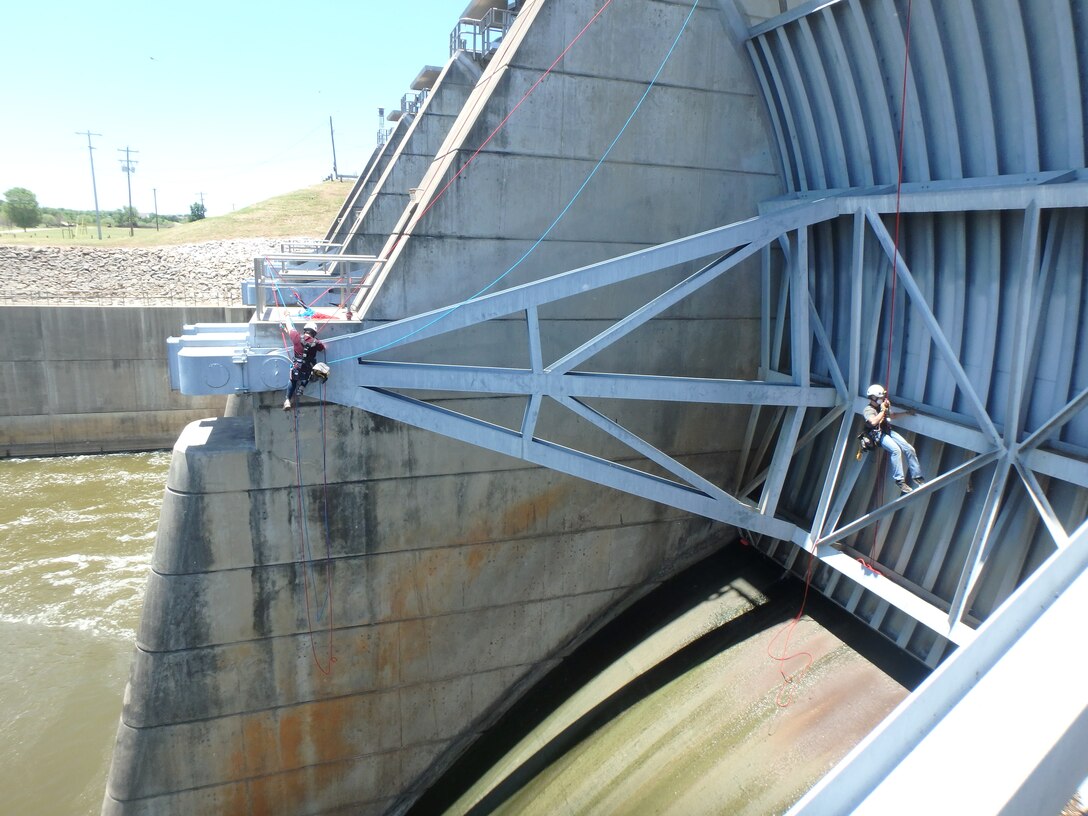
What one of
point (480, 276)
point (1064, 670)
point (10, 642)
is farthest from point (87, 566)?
point (1064, 670)

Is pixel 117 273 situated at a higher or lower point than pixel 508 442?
higher

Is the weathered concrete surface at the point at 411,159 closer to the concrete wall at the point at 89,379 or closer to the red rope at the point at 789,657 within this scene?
the concrete wall at the point at 89,379

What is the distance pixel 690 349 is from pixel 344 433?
15.8ft

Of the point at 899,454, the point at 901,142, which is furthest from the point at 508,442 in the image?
the point at 901,142

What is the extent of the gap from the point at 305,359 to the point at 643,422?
4.74 meters

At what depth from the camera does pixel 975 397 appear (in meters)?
6.83

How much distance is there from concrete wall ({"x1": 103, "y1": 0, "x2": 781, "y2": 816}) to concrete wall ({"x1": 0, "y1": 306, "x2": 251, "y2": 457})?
45.7ft

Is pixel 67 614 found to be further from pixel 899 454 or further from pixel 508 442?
pixel 899 454

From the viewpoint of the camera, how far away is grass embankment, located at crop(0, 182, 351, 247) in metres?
44.2

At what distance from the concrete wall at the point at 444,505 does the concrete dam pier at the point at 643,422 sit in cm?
4

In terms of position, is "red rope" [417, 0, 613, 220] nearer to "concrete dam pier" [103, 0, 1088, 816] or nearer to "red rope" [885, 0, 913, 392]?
"concrete dam pier" [103, 0, 1088, 816]

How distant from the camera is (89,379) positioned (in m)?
21.6

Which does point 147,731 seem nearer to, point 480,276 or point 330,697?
point 330,697

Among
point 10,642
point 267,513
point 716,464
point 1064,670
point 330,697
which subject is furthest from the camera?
point 10,642
